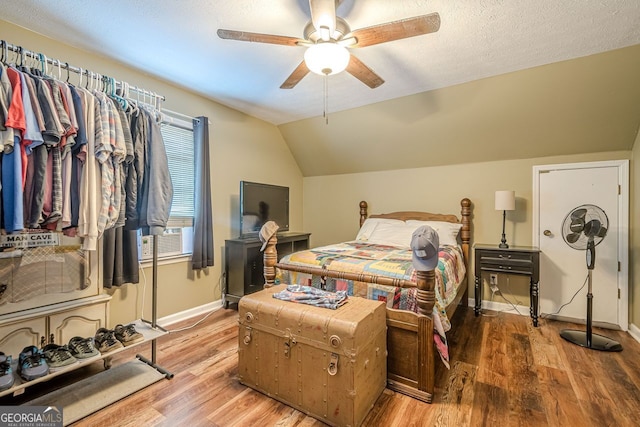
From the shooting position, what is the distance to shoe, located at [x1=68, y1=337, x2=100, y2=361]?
1.71 meters

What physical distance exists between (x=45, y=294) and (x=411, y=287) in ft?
7.45

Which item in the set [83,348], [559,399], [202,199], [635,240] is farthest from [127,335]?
[635,240]

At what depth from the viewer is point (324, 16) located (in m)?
1.58

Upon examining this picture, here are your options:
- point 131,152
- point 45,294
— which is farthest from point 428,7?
point 45,294

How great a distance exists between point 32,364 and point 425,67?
10.9ft

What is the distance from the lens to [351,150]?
4105mm

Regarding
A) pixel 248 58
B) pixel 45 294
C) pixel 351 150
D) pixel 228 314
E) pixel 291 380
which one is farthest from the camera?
pixel 351 150

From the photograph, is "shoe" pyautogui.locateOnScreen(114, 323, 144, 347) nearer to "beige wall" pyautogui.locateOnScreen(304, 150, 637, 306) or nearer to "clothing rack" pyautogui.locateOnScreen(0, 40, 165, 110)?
"clothing rack" pyautogui.locateOnScreen(0, 40, 165, 110)

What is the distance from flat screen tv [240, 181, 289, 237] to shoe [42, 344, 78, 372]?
6.05ft

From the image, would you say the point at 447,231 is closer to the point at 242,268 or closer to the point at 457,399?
the point at 457,399

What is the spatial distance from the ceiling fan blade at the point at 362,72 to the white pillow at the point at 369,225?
1973mm

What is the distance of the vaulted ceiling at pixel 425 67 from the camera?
1.85 m

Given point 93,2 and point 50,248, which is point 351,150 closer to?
point 93,2

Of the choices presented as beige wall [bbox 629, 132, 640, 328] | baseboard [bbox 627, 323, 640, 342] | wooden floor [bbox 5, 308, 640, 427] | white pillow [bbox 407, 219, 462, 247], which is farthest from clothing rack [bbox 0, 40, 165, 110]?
baseboard [bbox 627, 323, 640, 342]
